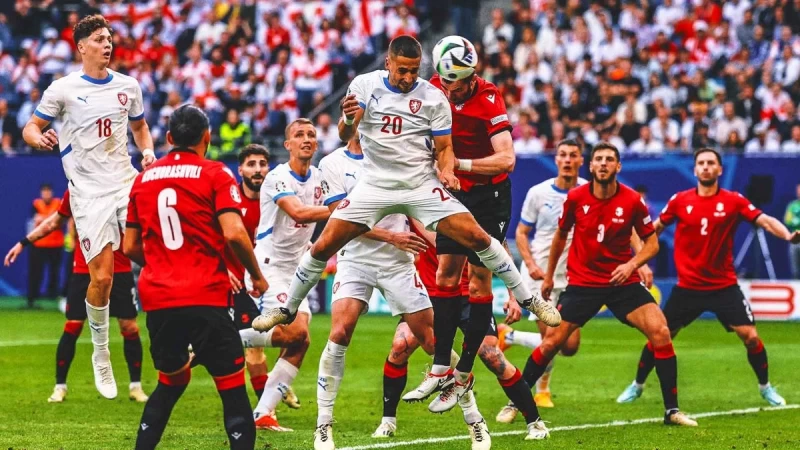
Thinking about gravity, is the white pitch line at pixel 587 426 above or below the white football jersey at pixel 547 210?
below

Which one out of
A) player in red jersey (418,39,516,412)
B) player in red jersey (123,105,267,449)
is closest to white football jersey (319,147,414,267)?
player in red jersey (418,39,516,412)

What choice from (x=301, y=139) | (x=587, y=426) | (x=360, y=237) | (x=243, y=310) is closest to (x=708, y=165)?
(x=587, y=426)

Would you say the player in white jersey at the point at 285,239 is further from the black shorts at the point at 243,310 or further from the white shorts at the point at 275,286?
the black shorts at the point at 243,310

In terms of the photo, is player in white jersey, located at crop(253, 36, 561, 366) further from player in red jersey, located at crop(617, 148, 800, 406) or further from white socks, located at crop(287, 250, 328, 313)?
player in red jersey, located at crop(617, 148, 800, 406)

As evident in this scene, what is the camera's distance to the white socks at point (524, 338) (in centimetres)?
1496

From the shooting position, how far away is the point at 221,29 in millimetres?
33281

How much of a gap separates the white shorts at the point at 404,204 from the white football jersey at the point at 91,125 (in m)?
3.02

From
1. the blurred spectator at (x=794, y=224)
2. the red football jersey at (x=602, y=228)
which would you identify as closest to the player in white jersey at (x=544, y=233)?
the red football jersey at (x=602, y=228)

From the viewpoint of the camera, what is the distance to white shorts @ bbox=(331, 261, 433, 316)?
1136 cm

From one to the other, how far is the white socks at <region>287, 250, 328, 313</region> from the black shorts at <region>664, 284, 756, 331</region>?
5.26 metres

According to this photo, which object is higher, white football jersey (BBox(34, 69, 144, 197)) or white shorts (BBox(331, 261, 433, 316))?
white football jersey (BBox(34, 69, 144, 197))

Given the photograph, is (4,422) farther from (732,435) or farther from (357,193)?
(732,435)

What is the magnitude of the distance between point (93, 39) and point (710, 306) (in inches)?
286

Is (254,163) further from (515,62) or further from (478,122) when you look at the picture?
(515,62)
